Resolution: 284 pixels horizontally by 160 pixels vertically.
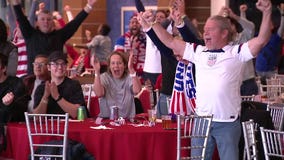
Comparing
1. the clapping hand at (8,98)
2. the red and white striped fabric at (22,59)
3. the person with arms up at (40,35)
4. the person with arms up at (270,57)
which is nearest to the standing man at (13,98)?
the clapping hand at (8,98)

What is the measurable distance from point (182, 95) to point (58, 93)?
3.85 ft

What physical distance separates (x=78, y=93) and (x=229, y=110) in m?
2.03

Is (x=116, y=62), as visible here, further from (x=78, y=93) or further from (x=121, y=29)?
(x=121, y=29)

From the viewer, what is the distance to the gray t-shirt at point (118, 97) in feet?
25.7

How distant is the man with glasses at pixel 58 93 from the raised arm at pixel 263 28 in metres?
2.17

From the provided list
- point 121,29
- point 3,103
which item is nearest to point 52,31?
point 3,103

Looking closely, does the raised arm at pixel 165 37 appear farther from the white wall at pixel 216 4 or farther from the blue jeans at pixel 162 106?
the white wall at pixel 216 4

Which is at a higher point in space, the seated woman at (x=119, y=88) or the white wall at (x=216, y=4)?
the white wall at (x=216, y=4)

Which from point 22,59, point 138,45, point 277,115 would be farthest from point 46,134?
point 138,45

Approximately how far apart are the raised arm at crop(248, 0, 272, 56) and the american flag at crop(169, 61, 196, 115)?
1.14 metres

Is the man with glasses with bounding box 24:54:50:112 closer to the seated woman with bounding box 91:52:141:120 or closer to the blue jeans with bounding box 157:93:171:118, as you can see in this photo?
the seated woman with bounding box 91:52:141:120

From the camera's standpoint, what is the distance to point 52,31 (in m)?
9.50

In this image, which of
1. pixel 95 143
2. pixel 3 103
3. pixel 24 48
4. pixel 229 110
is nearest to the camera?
pixel 229 110

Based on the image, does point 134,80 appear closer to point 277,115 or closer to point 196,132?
point 277,115
